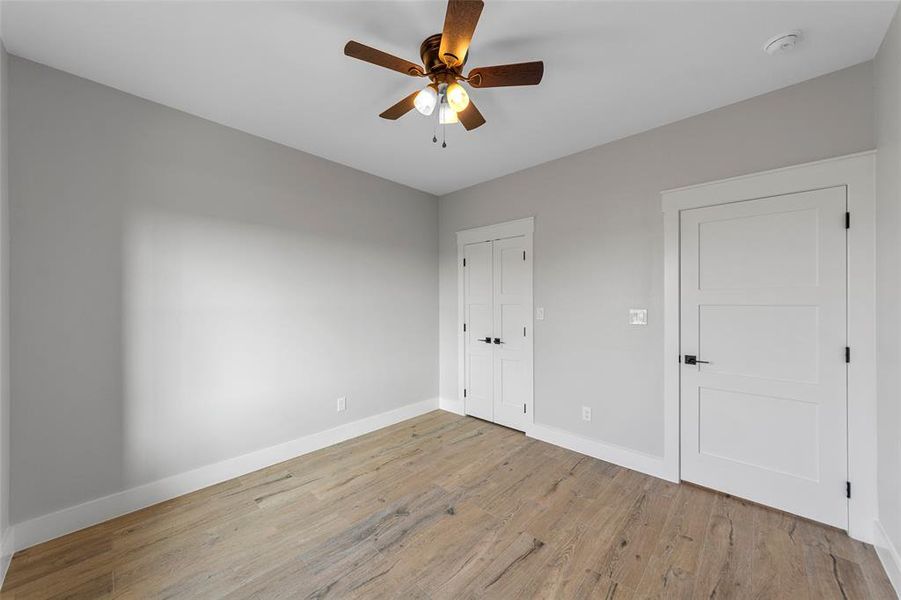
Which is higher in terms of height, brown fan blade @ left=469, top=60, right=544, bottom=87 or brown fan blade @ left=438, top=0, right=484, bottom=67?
brown fan blade @ left=438, top=0, right=484, bottom=67

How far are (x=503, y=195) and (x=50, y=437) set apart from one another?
397 cm

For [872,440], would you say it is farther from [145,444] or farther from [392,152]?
[145,444]

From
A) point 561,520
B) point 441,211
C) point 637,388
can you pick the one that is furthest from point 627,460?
point 441,211

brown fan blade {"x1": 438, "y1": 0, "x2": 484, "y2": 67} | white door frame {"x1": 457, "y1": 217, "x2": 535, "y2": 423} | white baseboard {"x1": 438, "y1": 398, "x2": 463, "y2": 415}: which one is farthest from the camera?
Answer: white baseboard {"x1": 438, "y1": 398, "x2": 463, "y2": 415}

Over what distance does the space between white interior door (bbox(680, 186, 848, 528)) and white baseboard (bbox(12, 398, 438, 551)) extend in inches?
118

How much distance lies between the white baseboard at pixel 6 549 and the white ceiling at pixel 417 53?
2.62m

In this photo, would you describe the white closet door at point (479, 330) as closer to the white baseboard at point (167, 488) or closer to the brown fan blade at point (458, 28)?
the white baseboard at point (167, 488)

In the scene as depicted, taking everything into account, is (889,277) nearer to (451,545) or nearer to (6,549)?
(451,545)

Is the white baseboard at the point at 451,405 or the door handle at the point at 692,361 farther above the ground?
the door handle at the point at 692,361

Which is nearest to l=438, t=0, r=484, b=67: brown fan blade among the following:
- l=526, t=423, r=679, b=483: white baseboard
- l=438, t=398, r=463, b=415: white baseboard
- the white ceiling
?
the white ceiling

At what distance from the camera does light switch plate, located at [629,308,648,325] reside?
9.34 feet

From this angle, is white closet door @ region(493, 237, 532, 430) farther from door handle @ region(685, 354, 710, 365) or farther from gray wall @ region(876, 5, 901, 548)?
gray wall @ region(876, 5, 901, 548)

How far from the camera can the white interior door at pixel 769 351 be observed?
2131 millimetres

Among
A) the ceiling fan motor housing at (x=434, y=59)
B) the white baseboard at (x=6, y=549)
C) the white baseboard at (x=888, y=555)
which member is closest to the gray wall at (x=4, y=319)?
the white baseboard at (x=6, y=549)
